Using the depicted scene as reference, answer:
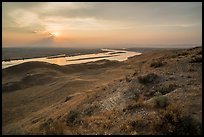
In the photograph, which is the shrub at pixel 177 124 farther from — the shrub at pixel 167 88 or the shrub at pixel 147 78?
the shrub at pixel 147 78

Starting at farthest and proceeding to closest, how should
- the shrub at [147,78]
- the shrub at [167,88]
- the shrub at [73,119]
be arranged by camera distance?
the shrub at [147,78] → the shrub at [167,88] → the shrub at [73,119]

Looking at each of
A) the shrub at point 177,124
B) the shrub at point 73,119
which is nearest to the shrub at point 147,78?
the shrub at point 73,119

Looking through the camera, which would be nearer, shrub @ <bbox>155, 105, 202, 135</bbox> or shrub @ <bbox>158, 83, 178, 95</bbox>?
shrub @ <bbox>155, 105, 202, 135</bbox>

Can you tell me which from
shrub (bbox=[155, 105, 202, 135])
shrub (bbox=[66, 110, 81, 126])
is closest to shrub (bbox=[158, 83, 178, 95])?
shrub (bbox=[155, 105, 202, 135])

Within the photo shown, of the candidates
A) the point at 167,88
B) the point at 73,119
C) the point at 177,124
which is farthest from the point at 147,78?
the point at 177,124

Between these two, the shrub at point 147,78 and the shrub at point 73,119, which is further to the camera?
the shrub at point 147,78

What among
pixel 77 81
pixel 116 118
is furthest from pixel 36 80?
pixel 116 118

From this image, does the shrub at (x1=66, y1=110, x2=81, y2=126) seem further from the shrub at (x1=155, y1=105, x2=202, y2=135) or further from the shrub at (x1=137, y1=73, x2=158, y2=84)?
the shrub at (x1=137, y1=73, x2=158, y2=84)

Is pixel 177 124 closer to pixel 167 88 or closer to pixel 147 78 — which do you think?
pixel 167 88
